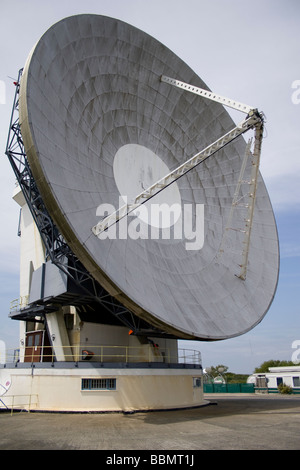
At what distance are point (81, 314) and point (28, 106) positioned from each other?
14515mm

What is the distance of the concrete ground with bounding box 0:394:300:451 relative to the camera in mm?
12758

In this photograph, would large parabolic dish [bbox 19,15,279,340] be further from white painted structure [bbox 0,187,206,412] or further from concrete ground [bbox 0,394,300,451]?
white painted structure [bbox 0,187,206,412]

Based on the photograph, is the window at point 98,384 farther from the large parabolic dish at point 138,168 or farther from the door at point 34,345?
the door at point 34,345

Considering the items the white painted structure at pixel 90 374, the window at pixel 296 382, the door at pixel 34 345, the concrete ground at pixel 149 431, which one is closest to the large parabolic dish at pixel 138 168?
the concrete ground at pixel 149 431

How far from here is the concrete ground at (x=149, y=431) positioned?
41.9ft

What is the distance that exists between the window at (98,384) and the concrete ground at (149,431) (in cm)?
155

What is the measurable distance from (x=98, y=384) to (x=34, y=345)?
330 inches

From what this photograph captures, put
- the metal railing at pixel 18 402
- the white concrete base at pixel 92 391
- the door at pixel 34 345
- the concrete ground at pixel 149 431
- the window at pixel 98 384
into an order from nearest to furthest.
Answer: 1. the concrete ground at pixel 149 431
2. the white concrete base at pixel 92 391
3. the window at pixel 98 384
4. the metal railing at pixel 18 402
5. the door at pixel 34 345

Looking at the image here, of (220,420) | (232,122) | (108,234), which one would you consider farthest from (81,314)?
(232,122)

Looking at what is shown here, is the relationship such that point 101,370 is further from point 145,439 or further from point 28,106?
point 28,106

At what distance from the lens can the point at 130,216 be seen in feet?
74.0

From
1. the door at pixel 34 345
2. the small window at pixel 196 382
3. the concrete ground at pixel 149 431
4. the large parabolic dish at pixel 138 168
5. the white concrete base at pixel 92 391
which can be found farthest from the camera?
the door at pixel 34 345

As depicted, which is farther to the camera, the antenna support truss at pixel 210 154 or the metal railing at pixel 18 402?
the metal railing at pixel 18 402

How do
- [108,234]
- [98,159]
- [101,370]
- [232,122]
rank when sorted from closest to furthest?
[108,234] < [98,159] < [101,370] < [232,122]
